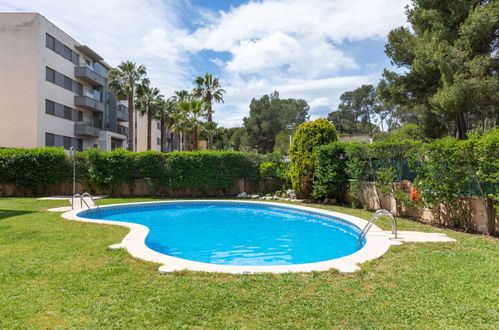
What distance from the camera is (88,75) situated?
28.9 m

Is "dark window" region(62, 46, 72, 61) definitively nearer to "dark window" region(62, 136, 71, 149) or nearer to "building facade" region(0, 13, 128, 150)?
"building facade" region(0, 13, 128, 150)

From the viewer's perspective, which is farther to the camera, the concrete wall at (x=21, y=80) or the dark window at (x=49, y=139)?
the dark window at (x=49, y=139)

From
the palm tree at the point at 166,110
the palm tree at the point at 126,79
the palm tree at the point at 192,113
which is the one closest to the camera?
the palm tree at the point at 192,113

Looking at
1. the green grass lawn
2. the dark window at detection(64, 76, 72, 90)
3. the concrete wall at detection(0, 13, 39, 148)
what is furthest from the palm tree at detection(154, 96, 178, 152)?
the green grass lawn

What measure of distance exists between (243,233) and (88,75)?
2686 cm

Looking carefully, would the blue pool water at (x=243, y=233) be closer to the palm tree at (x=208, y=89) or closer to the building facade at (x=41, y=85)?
the building facade at (x=41, y=85)

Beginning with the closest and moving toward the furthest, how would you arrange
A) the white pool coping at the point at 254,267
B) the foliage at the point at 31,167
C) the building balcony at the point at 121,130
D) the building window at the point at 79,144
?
the white pool coping at the point at 254,267 → the foliage at the point at 31,167 → the building window at the point at 79,144 → the building balcony at the point at 121,130

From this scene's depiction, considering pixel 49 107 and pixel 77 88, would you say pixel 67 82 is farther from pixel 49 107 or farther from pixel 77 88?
pixel 49 107

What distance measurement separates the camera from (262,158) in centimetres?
1866

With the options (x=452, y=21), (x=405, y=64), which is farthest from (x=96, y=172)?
(x=452, y=21)

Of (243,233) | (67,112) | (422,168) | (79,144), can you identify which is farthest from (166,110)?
(422,168)

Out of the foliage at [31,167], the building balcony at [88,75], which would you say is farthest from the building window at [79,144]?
the foliage at [31,167]

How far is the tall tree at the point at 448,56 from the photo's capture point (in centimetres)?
1468

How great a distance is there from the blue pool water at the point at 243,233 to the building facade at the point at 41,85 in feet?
52.1
